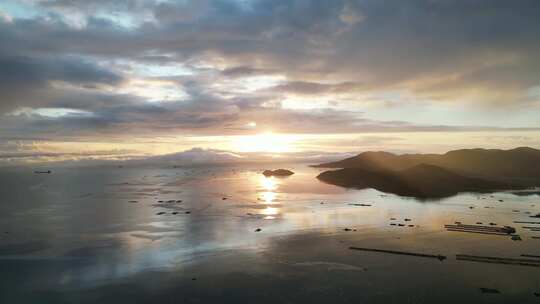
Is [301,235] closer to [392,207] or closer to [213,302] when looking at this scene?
[213,302]

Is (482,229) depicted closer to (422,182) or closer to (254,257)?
(254,257)

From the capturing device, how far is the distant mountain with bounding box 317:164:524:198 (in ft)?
384

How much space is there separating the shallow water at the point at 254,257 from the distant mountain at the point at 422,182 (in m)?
39.9

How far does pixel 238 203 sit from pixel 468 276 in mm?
63481

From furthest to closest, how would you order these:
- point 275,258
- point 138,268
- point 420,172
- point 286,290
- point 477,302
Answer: point 420,172 → point 275,258 → point 138,268 → point 286,290 → point 477,302


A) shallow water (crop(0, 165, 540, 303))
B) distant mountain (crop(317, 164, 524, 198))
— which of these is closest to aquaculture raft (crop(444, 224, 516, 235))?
shallow water (crop(0, 165, 540, 303))

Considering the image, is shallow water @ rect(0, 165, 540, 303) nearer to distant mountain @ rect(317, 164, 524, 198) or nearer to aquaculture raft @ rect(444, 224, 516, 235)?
aquaculture raft @ rect(444, 224, 516, 235)

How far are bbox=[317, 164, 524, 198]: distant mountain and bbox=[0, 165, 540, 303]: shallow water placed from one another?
39.9 m

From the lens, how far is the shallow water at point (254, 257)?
30734mm

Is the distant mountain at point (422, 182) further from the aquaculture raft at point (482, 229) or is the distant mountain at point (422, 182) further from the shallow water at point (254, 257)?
the aquaculture raft at point (482, 229)

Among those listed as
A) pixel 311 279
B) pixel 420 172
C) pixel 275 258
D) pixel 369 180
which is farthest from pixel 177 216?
pixel 420 172

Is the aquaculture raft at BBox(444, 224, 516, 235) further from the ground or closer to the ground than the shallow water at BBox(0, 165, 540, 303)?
further from the ground

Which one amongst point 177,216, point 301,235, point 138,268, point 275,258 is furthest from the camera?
point 177,216

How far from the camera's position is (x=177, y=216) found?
70375 millimetres
